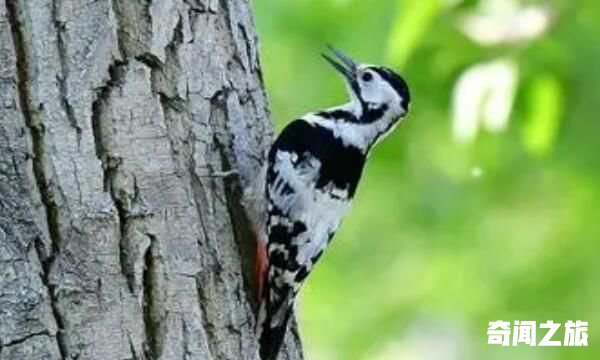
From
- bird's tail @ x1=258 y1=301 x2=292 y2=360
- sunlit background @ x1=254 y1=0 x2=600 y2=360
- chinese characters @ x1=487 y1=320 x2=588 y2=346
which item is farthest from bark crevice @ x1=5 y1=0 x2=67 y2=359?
chinese characters @ x1=487 y1=320 x2=588 y2=346

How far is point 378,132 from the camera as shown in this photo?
4.36m

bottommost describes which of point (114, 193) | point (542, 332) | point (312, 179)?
point (114, 193)

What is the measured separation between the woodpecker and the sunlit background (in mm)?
647

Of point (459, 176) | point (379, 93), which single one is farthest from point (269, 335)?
point (459, 176)

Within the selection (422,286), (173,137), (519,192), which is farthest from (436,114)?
(173,137)

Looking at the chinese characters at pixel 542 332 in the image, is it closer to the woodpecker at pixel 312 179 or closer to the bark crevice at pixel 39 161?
the woodpecker at pixel 312 179

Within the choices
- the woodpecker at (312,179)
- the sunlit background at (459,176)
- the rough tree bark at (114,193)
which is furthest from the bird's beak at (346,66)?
the rough tree bark at (114,193)

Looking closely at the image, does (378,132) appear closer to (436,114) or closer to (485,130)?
(485,130)

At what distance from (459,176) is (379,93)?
249 centimetres

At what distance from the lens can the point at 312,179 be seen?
419cm

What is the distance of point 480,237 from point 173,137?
3722 millimetres

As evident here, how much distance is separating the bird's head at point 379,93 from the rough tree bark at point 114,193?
728mm

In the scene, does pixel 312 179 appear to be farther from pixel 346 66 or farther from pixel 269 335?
pixel 269 335

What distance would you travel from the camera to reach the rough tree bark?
10.9 feet
